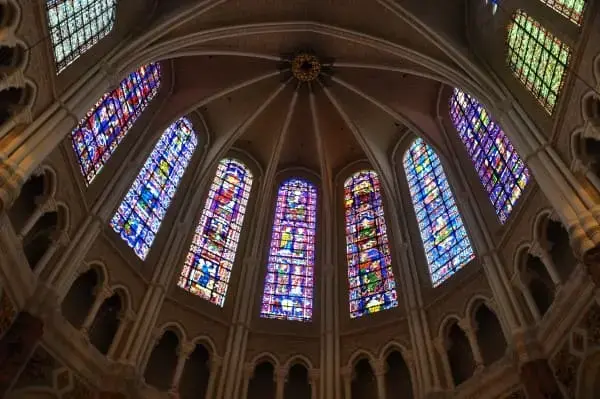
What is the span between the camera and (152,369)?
52.9 ft

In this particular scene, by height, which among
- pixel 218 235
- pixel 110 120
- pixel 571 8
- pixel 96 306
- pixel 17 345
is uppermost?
pixel 110 120

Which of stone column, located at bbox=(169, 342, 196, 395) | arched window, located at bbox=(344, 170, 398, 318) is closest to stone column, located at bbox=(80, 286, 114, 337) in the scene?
stone column, located at bbox=(169, 342, 196, 395)

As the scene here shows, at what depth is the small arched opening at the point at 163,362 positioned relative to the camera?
627 inches

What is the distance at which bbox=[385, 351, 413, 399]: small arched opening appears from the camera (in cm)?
1611

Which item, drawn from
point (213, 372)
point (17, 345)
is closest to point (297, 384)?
point (213, 372)

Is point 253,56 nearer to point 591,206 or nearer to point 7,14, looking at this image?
point 7,14

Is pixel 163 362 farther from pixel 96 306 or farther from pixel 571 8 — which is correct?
pixel 571 8

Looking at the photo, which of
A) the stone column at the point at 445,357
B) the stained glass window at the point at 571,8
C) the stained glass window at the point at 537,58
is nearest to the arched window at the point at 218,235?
the stone column at the point at 445,357

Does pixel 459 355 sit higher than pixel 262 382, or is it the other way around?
pixel 459 355

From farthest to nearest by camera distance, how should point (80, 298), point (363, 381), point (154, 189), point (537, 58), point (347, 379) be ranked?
1. point (154, 189)
2. point (363, 381)
3. point (347, 379)
4. point (537, 58)
5. point (80, 298)

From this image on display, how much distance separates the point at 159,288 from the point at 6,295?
5119mm

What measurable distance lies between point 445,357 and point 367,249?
5634mm

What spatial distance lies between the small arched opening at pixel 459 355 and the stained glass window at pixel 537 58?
6.09 m

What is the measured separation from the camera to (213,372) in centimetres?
1644
